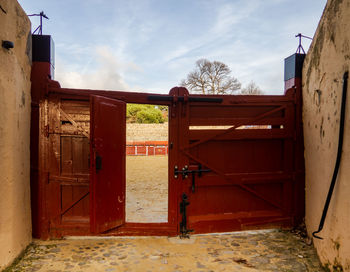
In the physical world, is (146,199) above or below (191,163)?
below

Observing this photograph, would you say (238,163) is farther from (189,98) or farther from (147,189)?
(147,189)

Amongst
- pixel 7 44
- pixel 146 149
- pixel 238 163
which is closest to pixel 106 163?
pixel 7 44

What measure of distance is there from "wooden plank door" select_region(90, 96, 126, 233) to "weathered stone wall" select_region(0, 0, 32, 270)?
109 centimetres

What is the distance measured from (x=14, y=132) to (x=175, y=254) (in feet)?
9.92

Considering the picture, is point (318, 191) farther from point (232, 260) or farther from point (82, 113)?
point (82, 113)

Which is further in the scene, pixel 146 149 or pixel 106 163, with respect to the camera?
pixel 146 149

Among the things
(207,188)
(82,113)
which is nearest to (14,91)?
(82,113)

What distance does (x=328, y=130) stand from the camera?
364 cm

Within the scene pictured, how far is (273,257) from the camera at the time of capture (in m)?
3.73

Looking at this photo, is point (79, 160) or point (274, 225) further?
point (274, 225)

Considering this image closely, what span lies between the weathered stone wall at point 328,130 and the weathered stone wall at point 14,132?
4.39 meters

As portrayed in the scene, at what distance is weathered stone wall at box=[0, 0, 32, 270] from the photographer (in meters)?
3.26

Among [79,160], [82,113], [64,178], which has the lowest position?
[64,178]

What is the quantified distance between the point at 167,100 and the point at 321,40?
2668 mm
